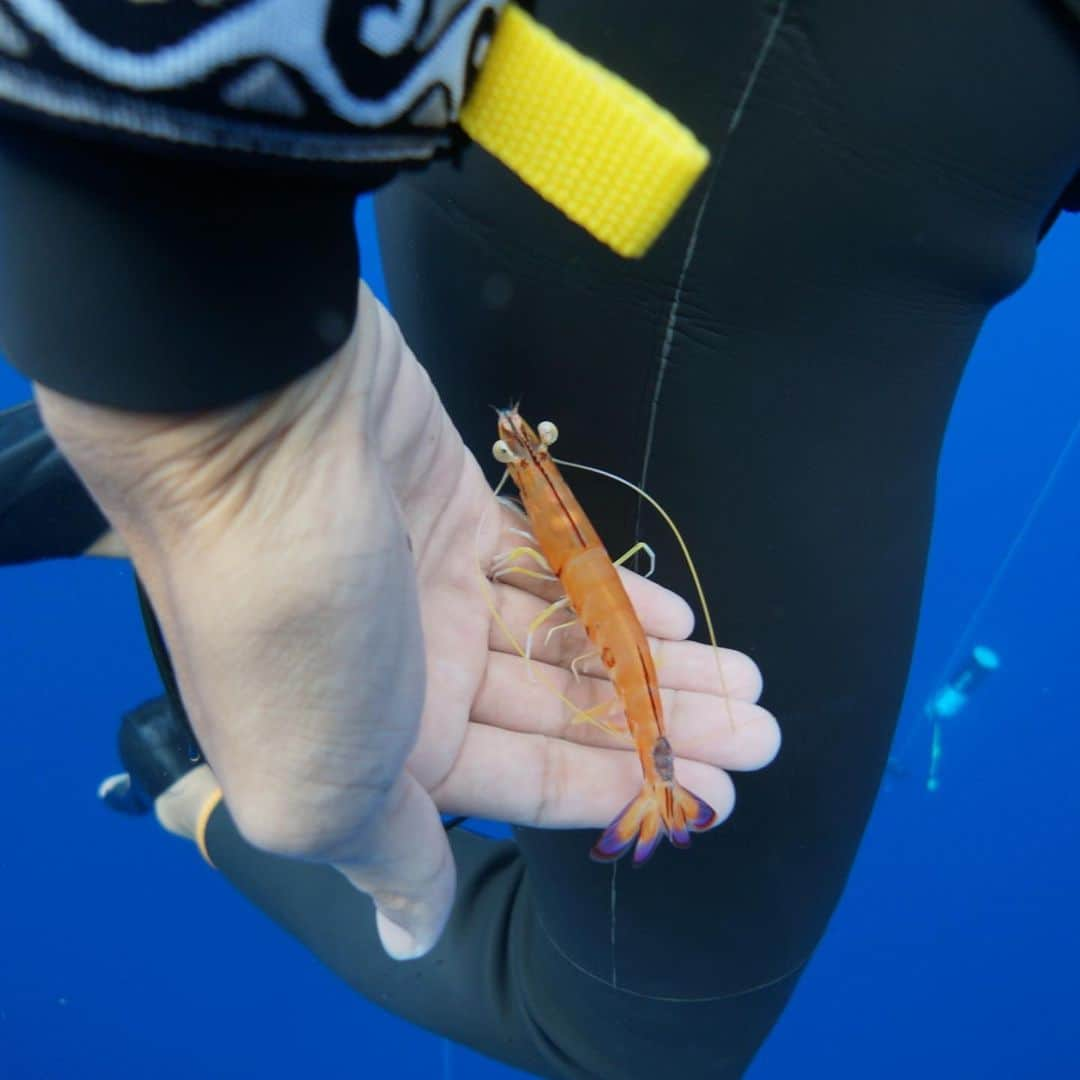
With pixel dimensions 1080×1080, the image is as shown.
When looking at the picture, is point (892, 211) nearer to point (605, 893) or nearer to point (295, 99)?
point (295, 99)

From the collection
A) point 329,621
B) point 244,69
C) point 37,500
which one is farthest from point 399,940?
point 37,500

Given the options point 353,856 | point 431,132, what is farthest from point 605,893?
point 431,132

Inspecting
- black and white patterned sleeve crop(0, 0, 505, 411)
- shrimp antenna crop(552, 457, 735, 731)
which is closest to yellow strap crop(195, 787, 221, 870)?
shrimp antenna crop(552, 457, 735, 731)

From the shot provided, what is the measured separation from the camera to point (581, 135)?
1.11 feet

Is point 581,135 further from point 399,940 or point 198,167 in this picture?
point 399,940

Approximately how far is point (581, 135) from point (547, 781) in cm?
49

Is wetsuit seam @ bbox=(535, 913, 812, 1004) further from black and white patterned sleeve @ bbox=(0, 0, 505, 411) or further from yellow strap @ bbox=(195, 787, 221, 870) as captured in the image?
black and white patterned sleeve @ bbox=(0, 0, 505, 411)

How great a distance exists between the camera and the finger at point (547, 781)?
2.25 ft

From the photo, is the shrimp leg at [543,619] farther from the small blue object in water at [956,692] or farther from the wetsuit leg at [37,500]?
the small blue object in water at [956,692]

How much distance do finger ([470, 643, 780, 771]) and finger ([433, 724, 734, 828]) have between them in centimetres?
2

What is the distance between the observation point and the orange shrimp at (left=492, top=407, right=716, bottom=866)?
2.42 ft

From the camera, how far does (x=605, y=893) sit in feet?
2.91

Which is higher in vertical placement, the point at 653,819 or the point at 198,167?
the point at 198,167

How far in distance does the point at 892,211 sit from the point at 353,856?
1.66ft
